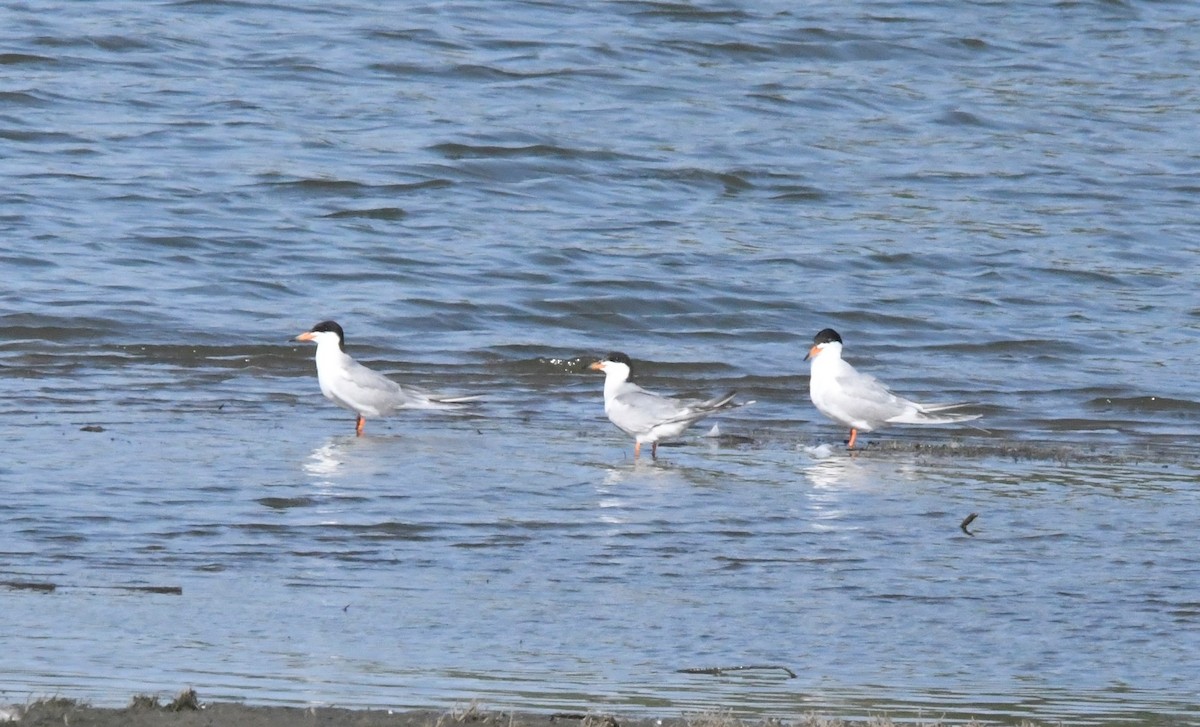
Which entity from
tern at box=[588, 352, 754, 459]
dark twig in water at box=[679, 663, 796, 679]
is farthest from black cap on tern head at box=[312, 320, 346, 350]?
dark twig in water at box=[679, 663, 796, 679]

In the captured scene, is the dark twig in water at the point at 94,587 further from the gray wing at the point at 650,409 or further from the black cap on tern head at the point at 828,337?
the black cap on tern head at the point at 828,337

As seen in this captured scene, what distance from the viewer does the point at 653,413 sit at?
10211 mm

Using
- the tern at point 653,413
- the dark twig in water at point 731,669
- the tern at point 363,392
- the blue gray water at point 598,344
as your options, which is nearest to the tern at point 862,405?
the blue gray water at point 598,344

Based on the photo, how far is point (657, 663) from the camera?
5.50m

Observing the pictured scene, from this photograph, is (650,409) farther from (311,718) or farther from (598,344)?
(311,718)

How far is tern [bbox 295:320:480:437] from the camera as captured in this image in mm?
10852

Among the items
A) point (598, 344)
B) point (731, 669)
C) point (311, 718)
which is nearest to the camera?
point (311, 718)

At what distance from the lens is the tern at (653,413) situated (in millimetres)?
10219

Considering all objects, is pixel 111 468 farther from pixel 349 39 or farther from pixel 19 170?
pixel 349 39

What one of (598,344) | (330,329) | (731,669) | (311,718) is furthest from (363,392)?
(311,718)

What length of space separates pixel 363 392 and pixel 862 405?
2.91 meters

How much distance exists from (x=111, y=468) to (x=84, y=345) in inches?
177

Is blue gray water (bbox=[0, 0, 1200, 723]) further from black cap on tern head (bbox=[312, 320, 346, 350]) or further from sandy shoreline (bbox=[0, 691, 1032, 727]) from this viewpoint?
black cap on tern head (bbox=[312, 320, 346, 350])

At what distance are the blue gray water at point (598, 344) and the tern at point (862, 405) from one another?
0.71 feet
